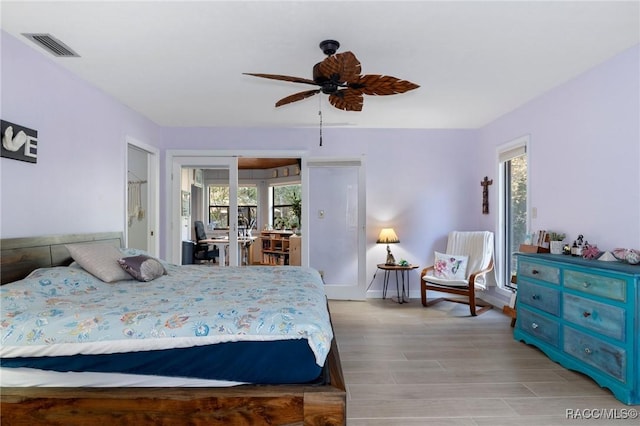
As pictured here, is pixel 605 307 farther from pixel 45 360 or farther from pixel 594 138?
pixel 45 360

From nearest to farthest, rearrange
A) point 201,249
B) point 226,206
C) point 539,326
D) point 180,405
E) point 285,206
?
point 180,405
point 539,326
point 226,206
point 201,249
point 285,206

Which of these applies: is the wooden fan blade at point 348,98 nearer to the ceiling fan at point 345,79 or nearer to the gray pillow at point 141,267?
the ceiling fan at point 345,79

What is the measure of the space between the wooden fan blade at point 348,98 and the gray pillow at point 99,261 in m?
A: 2.14

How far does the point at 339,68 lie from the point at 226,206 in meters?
4.81

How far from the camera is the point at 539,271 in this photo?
316cm

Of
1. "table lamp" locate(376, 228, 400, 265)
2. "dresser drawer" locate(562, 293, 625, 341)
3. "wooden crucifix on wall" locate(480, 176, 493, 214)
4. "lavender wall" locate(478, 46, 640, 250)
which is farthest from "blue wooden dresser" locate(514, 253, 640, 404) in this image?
"table lamp" locate(376, 228, 400, 265)

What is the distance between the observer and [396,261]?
521 cm

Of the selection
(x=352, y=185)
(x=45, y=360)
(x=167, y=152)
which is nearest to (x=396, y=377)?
(x=45, y=360)

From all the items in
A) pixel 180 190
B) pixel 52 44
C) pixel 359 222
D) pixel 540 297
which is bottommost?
pixel 540 297

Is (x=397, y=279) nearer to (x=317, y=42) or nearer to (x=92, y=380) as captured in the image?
(x=317, y=42)

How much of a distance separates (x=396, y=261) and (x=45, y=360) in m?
4.32

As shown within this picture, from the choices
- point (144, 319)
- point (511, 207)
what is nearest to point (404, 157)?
point (511, 207)

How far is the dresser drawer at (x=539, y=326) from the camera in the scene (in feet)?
9.59
